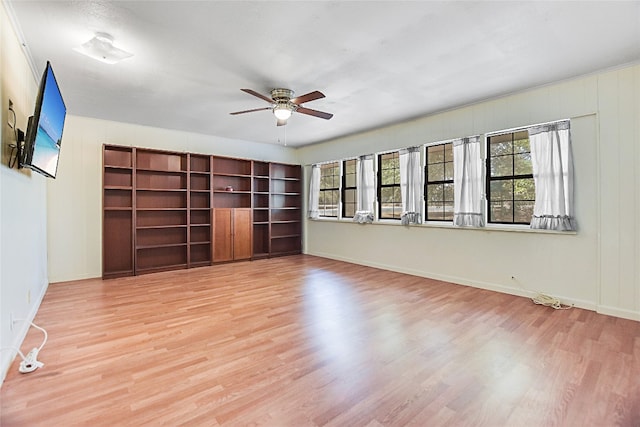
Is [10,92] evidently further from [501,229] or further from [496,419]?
[501,229]

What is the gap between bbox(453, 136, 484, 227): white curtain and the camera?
455cm

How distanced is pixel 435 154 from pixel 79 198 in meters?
6.23

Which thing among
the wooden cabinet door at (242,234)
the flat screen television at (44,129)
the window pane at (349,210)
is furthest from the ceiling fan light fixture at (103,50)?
the window pane at (349,210)

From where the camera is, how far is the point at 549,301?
12.5ft

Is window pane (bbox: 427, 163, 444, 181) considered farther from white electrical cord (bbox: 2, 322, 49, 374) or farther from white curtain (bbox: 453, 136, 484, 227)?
white electrical cord (bbox: 2, 322, 49, 374)

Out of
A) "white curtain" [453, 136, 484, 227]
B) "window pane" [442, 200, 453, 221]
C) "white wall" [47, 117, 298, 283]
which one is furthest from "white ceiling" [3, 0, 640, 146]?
"window pane" [442, 200, 453, 221]

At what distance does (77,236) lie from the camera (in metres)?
5.13

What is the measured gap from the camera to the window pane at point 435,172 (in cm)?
518

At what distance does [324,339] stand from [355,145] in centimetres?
468

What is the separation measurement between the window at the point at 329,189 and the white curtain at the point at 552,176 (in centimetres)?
403

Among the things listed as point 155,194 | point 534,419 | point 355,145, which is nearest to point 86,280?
point 155,194

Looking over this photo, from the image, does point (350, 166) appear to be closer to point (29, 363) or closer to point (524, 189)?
point (524, 189)

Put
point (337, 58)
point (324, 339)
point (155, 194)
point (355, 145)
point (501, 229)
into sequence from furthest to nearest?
point (355, 145) < point (155, 194) < point (501, 229) < point (337, 58) < point (324, 339)

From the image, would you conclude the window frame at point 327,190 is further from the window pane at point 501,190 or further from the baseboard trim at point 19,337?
the baseboard trim at point 19,337
